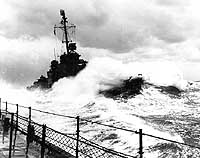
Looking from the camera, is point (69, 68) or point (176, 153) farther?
point (69, 68)

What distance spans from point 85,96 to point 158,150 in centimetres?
3085

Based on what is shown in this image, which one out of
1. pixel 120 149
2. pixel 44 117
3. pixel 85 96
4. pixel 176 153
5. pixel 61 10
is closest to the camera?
pixel 176 153

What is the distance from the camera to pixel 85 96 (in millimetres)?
42969

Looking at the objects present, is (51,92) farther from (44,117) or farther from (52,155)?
(52,155)

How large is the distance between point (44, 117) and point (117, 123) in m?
6.18

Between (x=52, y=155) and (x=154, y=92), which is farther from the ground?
(x=52, y=155)

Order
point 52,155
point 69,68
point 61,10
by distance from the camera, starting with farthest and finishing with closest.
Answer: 1. point 69,68
2. point 61,10
3. point 52,155

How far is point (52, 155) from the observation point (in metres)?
8.20

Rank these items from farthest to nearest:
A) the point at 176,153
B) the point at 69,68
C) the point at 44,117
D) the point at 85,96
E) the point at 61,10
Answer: the point at 85,96 → the point at 69,68 → the point at 61,10 → the point at 44,117 → the point at 176,153

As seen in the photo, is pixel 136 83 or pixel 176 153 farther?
pixel 136 83

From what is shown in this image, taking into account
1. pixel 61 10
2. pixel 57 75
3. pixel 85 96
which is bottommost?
A: pixel 85 96

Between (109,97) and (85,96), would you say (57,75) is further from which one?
(109,97)

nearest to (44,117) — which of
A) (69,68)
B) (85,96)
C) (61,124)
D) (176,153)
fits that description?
(61,124)

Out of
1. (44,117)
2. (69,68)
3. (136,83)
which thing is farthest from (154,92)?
(44,117)
